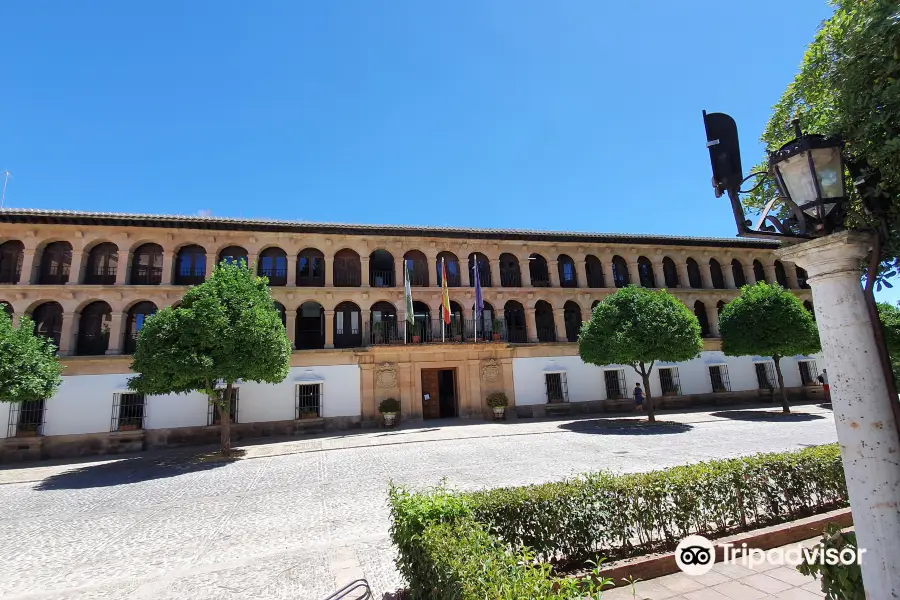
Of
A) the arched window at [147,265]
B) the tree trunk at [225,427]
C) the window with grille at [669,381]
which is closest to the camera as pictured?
the tree trunk at [225,427]

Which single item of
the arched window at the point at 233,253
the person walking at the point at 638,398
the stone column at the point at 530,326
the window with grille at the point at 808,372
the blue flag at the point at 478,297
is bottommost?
the person walking at the point at 638,398

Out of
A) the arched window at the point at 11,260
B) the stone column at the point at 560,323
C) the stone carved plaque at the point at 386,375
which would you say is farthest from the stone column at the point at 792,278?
the arched window at the point at 11,260

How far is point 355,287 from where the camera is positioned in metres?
24.0

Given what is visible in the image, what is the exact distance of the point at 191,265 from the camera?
2272cm

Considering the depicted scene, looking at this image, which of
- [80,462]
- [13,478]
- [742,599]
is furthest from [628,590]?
[80,462]

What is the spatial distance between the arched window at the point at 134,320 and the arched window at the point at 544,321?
21673 mm

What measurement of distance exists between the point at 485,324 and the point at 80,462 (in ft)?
65.4

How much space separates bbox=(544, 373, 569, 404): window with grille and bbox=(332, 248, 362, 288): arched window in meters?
12.1

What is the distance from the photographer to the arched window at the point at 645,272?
2917cm

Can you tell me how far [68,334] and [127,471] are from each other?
10.1 meters

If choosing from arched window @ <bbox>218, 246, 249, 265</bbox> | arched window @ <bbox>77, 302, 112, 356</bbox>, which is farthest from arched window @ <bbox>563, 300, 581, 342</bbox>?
arched window @ <bbox>77, 302, 112, 356</bbox>

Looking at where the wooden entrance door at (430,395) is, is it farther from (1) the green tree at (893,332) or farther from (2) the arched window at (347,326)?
(1) the green tree at (893,332)

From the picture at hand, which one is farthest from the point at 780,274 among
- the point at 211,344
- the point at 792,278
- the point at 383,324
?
the point at 211,344

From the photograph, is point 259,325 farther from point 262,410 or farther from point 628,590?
point 628,590
